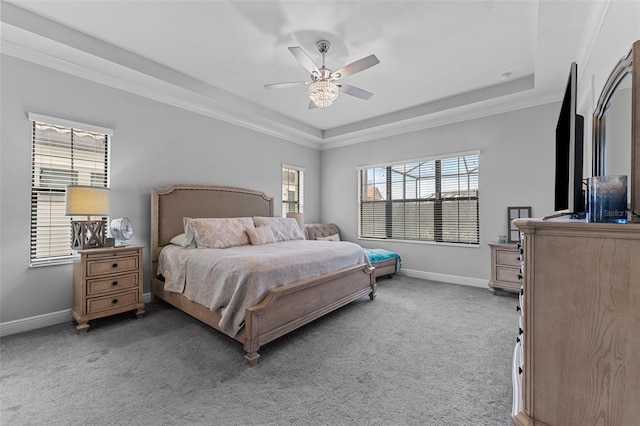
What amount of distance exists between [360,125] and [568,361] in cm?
480

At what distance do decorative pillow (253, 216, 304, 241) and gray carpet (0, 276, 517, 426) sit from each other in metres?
1.61

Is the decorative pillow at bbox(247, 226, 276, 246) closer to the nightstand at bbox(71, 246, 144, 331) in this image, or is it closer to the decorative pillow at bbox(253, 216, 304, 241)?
the decorative pillow at bbox(253, 216, 304, 241)

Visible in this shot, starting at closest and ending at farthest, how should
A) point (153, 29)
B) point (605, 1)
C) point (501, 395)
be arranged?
1. point (501, 395)
2. point (605, 1)
3. point (153, 29)

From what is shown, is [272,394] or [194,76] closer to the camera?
[272,394]

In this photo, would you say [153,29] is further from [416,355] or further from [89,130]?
[416,355]

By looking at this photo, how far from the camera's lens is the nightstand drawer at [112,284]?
2736 mm

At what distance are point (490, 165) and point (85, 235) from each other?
5314mm

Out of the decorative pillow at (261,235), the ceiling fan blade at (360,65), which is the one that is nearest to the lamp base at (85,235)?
the decorative pillow at (261,235)

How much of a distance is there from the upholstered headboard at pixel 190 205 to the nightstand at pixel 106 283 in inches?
22.3

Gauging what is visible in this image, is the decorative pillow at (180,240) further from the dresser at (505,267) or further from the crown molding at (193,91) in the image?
the dresser at (505,267)

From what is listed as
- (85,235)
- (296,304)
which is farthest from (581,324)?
(85,235)

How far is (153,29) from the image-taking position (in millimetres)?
2699

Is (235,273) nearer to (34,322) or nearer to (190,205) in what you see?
(190,205)

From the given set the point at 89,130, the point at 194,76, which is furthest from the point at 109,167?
the point at 194,76
